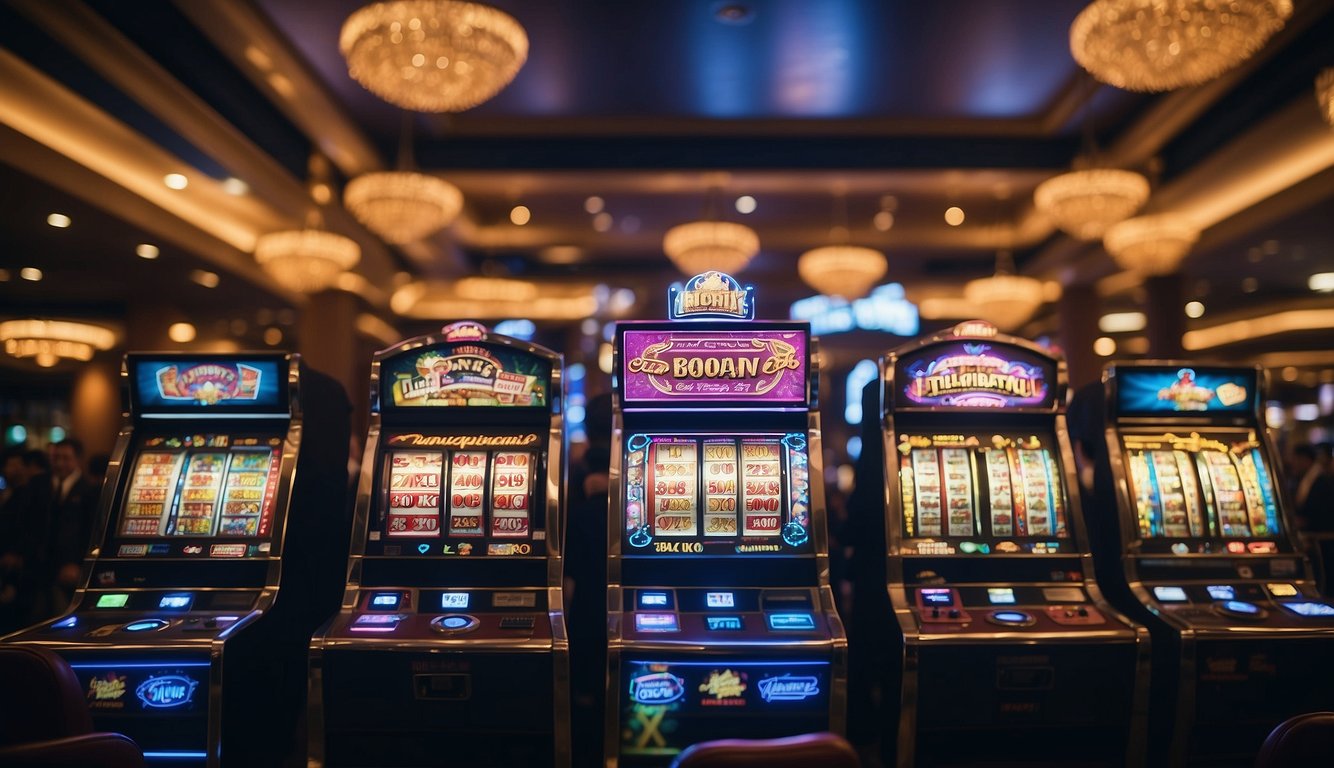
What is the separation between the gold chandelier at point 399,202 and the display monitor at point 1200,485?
5.67 meters

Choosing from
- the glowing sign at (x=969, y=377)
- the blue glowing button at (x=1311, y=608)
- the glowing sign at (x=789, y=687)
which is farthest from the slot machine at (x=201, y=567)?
the blue glowing button at (x=1311, y=608)

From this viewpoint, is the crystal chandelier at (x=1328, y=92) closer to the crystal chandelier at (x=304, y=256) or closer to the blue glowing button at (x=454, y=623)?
the blue glowing button at (x=454, y=623)

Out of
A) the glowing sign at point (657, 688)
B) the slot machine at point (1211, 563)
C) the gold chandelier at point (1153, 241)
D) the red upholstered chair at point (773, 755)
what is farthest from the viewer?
the gold chandelier at point (1153, 241)

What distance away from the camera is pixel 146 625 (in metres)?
3.36

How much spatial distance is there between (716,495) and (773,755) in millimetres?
1893

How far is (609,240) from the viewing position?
524 inches

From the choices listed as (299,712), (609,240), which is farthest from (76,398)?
(299,712)

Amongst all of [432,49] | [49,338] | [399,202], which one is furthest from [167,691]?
[49,338]

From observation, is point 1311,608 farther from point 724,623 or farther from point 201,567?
point 201,567

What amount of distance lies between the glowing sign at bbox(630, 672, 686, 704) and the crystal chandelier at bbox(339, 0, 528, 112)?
12.4 feet

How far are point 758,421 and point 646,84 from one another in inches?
210

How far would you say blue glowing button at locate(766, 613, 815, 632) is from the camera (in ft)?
10.8

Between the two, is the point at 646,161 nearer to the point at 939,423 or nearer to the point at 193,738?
the point at 939,423

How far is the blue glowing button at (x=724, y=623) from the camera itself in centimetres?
329
